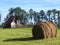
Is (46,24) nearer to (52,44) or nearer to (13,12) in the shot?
(52,44)

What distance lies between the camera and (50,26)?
22141 millimetres

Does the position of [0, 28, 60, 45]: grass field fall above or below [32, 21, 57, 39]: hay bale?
below

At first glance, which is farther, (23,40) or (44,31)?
(44,31)

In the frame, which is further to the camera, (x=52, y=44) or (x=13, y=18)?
(x=13, y=18)

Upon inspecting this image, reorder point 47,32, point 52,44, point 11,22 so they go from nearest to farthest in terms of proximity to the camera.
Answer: point 52,44, point 47,32, point 11,22

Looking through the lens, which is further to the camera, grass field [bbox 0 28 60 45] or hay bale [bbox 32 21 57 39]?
hay bale [bbox 32 21 57 39]

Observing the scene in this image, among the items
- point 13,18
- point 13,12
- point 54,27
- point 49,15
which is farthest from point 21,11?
point 54,27

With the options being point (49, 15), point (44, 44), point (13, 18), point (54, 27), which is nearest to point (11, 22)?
point (13, 18)

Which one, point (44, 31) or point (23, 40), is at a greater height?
point (44, 31)

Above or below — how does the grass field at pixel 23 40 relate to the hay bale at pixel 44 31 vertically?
below

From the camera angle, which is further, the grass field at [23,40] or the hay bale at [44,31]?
the hay bale at [44,31]

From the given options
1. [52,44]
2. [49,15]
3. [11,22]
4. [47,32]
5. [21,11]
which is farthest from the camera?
[21,11]

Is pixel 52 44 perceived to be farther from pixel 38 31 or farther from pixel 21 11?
pixel 21 11

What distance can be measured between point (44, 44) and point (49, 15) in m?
105
